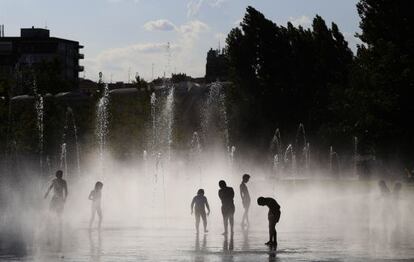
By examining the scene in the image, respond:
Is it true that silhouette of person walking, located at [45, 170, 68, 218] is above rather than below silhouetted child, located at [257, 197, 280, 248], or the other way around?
above

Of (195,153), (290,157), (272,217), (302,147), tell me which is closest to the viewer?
(272,217)

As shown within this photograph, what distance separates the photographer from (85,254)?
73.0ft

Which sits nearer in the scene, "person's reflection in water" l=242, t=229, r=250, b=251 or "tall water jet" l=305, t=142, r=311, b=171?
"person's reflection in water" l=242, t=229, r=250, b=251

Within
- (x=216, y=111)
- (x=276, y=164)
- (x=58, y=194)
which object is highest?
(x=216, y=111)

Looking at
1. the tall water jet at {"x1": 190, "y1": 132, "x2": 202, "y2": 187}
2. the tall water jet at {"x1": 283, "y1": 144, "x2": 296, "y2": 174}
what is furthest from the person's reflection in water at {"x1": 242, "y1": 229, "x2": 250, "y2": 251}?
the tall water jet at {"x1": 283, "y1": 144, "x2": 296, "y2": 174}

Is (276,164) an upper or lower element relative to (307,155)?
lower

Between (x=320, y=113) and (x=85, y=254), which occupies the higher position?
(x=320, y=113)

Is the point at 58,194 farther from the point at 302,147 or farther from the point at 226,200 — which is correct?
the point at 302,147

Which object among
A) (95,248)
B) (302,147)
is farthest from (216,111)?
(95,248)

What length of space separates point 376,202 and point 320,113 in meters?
42.9

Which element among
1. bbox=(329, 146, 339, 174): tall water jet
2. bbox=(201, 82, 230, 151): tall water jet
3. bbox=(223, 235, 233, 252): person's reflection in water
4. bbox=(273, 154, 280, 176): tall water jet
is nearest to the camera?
bbox=(223, 235, 233, 252): person's reflection in water

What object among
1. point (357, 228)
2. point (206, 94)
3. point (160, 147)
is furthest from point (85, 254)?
point (206, 94)

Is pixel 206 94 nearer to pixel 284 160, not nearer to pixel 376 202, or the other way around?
pixel 284 160

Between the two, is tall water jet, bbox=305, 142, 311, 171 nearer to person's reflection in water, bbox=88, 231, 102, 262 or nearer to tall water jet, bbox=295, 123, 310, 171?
tall water jet, bbox=295, 123, 310, 171
